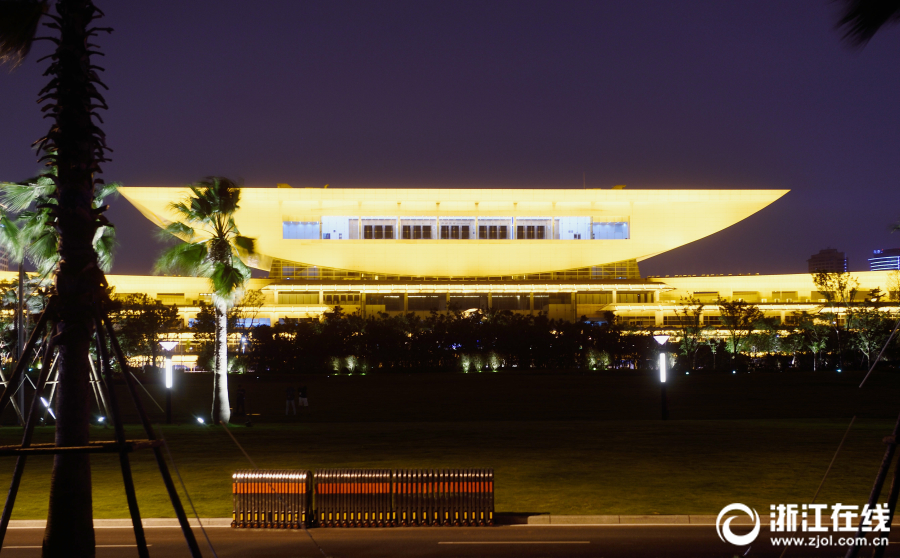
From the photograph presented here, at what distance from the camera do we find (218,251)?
84.3 ft

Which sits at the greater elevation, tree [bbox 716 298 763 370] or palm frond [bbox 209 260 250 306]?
palm frond [bbox 209 260 250 306]

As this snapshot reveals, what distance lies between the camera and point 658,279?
259ft

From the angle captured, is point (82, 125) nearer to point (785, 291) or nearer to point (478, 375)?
point (478, 375)

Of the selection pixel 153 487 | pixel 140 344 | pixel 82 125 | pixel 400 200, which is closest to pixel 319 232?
pixel 400 200

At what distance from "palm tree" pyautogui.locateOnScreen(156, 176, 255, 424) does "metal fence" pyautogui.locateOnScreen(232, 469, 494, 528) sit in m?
14.8

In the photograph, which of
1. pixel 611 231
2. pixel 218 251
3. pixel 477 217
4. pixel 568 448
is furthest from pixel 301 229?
pixel 568 448

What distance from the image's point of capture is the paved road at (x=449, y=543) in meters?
10.1

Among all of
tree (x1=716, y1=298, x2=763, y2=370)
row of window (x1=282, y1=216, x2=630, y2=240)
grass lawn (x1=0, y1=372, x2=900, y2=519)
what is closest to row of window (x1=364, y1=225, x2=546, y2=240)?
row of window (x1=282, y1=216, x2=630, y2=240)

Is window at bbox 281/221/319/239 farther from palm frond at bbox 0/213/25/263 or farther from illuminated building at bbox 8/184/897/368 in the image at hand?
palm frond at bbox 0/213/25/263

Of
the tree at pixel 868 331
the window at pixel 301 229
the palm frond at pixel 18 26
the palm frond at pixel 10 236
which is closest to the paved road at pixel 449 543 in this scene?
the palm frond at pixel 18 26

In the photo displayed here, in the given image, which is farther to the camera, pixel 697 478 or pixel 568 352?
pixel 568 352

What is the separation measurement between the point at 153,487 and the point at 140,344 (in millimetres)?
46141

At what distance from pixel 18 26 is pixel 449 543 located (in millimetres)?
8463

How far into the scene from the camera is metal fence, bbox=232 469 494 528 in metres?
11.7
